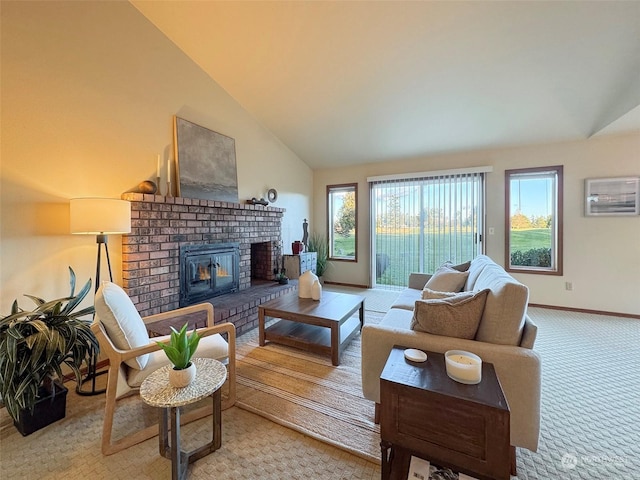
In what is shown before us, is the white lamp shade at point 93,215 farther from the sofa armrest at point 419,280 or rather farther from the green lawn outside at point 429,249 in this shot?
the green lawn outside at point 429,249

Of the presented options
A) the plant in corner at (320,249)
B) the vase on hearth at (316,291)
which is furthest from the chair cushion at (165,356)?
the plant in corner at (320,249)

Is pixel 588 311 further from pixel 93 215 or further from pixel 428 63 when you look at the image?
pixel 93 215

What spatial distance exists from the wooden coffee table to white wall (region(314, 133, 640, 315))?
2998 mm

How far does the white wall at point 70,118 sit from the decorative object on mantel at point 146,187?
108 millimetres

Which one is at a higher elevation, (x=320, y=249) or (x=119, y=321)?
(x=320, y=249)

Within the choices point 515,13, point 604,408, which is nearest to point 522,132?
point 515,13

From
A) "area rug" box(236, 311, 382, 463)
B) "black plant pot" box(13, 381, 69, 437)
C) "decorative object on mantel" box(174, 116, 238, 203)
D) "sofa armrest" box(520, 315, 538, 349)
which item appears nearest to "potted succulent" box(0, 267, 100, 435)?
"black plant pot" box(13, 381, 69, 437)

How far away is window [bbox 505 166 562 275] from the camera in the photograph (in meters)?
3.92

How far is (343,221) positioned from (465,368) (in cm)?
448

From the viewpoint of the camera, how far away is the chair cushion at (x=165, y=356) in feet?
5.19

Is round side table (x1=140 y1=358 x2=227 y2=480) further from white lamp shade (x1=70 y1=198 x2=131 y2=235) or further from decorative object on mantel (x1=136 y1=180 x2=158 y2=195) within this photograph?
decorative object on mantel (x1=136 y1=180 x2=158 y2=195)

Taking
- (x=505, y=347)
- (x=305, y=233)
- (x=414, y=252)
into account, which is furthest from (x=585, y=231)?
(x=305, y=233)

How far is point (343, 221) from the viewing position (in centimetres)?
557

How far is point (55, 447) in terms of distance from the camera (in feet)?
5.00
